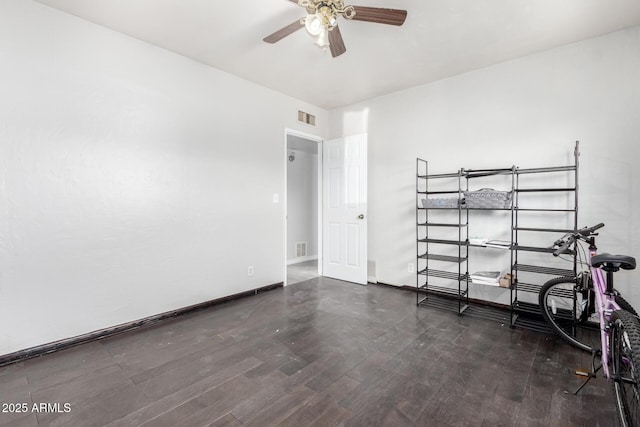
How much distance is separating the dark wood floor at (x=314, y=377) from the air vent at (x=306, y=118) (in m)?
2.80

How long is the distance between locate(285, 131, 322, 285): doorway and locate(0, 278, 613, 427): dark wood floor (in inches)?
118

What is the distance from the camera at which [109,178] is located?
2.56 metres

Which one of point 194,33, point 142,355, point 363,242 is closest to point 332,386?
point 142,355

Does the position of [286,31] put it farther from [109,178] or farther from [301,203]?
[301,203]

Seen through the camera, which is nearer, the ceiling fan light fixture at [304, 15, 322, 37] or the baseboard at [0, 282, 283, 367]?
the ceiling fan light fixture at [304, 15, 322, 37]

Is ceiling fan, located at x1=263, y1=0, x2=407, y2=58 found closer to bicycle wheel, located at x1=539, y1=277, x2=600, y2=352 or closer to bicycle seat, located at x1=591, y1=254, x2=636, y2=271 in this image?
bicycle seat, located at x1=591, y1=254, x2=636, y2=271

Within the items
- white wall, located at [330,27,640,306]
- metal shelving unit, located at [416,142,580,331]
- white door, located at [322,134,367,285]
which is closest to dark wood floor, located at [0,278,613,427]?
metal shelving unit, located at [416,142,580,331]

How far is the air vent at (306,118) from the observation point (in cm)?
426

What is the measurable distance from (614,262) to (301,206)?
4.94 meters

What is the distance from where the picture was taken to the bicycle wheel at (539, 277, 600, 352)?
7.23ft

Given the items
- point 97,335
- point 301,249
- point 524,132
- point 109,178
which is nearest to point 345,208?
point 301,249

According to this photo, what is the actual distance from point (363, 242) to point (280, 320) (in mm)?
1725

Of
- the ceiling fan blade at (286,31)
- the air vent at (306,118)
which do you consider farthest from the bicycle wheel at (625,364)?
the air vent at (306,118)

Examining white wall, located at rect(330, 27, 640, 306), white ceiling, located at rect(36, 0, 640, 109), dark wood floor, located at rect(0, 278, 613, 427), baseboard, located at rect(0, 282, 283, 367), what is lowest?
dark wood floor, located at rect(0, 278, 613, 427)
